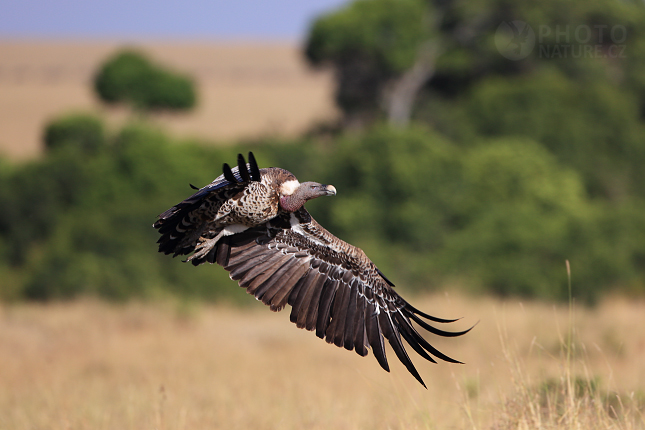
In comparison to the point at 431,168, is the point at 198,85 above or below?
above

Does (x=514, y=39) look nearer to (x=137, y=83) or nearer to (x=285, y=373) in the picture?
(x=137, y=83)

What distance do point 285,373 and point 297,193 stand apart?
28.4ft

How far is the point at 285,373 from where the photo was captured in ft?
48.7

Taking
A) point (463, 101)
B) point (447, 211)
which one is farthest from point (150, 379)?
point (463, 101)

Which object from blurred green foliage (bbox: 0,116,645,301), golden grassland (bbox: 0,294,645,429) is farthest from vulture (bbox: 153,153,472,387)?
blurred green foliage (bbox: 0,116,645,301)

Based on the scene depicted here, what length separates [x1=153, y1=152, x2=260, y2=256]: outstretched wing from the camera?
6.50m

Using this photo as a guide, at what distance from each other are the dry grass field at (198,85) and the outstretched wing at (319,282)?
1942 inches

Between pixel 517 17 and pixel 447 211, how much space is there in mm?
14649

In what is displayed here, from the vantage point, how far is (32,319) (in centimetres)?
2092

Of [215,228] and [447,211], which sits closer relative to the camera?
[215,228]

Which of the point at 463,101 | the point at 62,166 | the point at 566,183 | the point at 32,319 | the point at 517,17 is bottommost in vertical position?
the point at 32,319

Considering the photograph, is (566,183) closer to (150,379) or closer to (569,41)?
(569,41)

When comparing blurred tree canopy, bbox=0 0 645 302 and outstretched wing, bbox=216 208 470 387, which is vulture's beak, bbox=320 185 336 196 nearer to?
outstretched wing, bbox=216 208 470 387

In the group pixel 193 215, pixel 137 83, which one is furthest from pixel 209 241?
pixel 137 83
